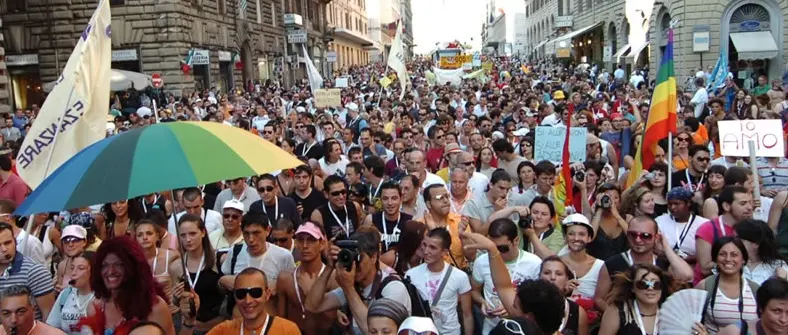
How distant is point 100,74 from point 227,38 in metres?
30.0

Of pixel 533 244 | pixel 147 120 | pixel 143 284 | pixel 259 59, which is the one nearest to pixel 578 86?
pixel 147 120

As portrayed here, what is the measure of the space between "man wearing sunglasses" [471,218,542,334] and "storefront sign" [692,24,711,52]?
27889mm

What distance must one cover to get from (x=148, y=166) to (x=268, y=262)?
1.53m

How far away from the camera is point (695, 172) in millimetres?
7570

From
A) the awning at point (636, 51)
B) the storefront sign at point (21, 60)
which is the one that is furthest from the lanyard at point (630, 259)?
the awning at point (636, 51)

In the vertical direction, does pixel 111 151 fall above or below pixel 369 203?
above

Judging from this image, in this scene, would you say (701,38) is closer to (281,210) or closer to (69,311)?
(281,210)

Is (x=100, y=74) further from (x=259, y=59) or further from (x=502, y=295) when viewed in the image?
(x=259, y=59)

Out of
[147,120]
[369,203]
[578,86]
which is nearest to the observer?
[369,203]

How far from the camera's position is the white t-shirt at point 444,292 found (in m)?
4.67

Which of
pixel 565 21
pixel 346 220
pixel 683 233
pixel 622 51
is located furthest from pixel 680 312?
pixel 565 21

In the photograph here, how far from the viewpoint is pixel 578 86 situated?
2128cm

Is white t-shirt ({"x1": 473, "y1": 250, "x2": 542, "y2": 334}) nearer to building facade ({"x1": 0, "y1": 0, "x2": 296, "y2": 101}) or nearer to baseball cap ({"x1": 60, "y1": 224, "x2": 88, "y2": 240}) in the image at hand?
baseball cap ({"x1": 60, "y1": 224, "x2": 88, "y2": 240})

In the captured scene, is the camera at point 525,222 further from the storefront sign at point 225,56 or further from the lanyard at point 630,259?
the storefront sign at point 225,56
